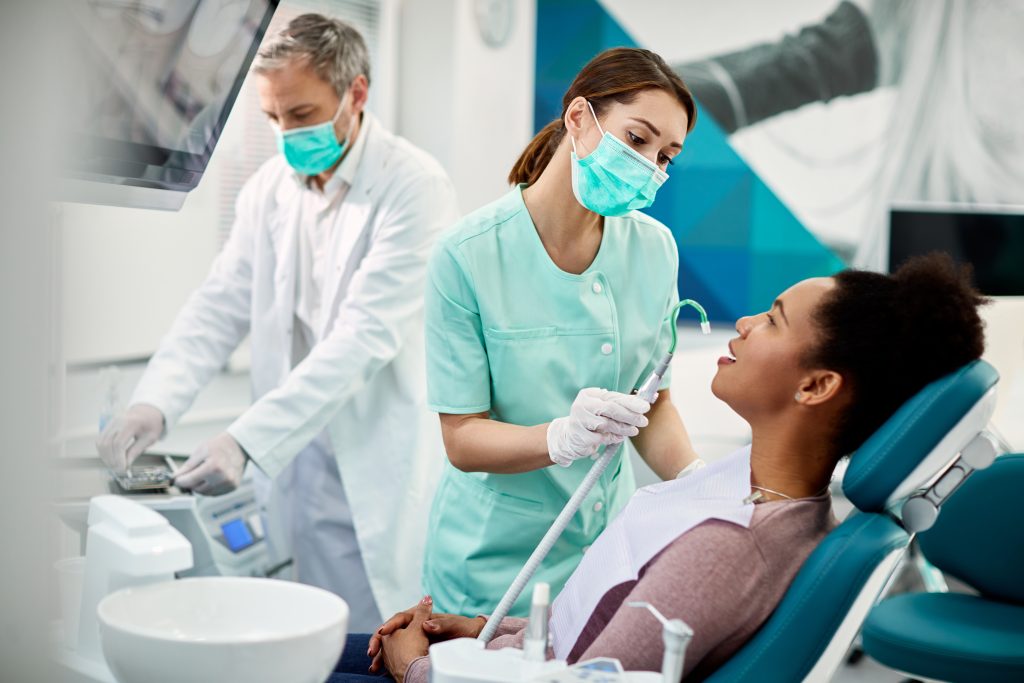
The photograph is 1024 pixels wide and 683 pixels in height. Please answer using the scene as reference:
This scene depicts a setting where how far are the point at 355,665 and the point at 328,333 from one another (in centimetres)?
94

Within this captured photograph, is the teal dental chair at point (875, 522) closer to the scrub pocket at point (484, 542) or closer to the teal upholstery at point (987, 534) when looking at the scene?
the scrub pocket at point (484, 542)

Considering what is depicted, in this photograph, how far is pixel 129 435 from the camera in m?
1.99

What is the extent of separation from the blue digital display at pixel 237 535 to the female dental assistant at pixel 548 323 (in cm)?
62

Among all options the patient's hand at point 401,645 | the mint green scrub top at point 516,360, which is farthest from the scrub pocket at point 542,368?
the patient's hand at point 401,645

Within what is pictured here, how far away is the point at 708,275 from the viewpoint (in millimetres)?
4668

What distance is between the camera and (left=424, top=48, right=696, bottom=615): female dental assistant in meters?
1.49

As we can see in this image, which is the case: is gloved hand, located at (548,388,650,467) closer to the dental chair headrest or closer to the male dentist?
the dental chair headrest

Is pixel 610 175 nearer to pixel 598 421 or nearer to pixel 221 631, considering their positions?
pixel 598 421

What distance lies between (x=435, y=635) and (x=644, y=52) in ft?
3.12

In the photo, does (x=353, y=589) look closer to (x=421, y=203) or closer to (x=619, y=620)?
(x=421, y=203)

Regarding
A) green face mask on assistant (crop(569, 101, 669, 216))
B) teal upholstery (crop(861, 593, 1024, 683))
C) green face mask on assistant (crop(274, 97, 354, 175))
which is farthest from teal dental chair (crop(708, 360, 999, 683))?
green face mask on assistant (crop(274, 97, 354, 175))

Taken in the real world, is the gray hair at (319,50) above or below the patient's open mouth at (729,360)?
above

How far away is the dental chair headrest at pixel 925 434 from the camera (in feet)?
3.43

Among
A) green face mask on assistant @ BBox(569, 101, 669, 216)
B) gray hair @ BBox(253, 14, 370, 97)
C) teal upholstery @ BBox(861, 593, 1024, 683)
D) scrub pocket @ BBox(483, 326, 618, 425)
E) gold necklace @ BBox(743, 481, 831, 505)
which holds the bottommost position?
teal upholstery @ BBox(861, 593, 1024, 683)
